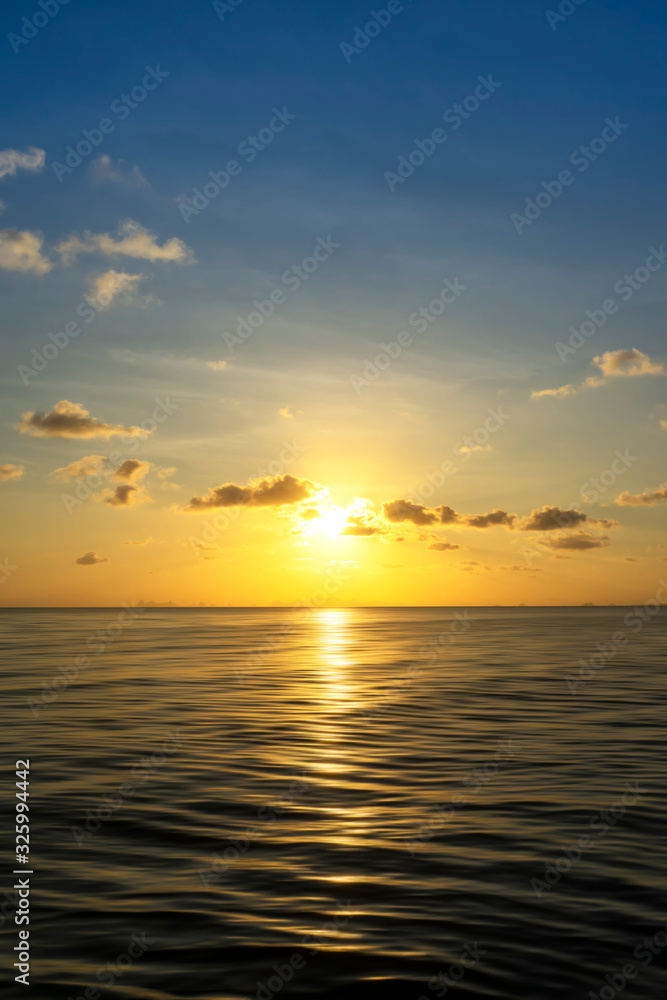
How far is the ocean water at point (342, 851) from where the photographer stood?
802 cm

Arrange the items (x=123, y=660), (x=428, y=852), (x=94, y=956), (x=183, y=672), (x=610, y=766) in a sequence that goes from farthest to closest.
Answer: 1. (x=123, y=660)
2. (x=183, y=672)
3. (x=610, y=766)
4. (x=428, y=852)
5. (x=94, y=956)

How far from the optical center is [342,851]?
11.8 meters

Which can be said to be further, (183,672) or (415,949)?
(183,672)

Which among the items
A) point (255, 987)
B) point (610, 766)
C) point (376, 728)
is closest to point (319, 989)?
point (255, 987)

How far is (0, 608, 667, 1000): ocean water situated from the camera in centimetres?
802

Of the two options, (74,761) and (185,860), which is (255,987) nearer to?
(185,860)

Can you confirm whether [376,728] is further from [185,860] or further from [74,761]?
[185,860]

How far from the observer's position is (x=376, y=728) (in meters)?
23.5

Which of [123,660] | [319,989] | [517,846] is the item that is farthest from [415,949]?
[123,660]

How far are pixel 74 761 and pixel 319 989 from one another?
11959 mm

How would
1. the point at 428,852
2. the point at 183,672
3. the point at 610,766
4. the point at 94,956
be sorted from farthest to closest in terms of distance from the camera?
the point at 183,672 < the point at 610,766 < the point at 428,852 < the point at 94,956

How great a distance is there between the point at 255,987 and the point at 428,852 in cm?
466

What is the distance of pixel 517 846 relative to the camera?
12102 mm

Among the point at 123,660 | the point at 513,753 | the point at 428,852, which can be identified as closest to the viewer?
the point at 428,852
